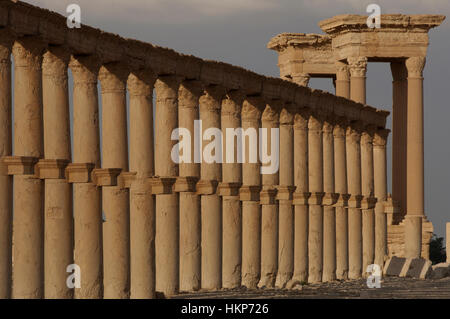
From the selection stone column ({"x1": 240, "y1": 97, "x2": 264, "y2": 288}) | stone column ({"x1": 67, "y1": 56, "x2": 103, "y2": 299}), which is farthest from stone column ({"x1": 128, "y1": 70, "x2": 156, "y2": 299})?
stone column ({"x1": 240, "y1": 97, "x2": 264, "y2": 288})

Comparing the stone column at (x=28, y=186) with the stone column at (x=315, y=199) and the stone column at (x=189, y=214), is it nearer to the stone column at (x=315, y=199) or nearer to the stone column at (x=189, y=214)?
the stone column at (x=189, y=214)

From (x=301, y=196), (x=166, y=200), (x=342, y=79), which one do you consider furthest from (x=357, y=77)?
(x=166, y=200)

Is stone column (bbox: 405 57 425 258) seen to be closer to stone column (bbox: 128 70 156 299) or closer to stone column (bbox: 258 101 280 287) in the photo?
stone column (bbox: 258 101 280 287)

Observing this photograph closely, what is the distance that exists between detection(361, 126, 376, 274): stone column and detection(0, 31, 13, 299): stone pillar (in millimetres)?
42955

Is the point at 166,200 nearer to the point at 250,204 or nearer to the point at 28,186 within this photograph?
the point at 250,204

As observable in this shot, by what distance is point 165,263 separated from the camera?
204ft

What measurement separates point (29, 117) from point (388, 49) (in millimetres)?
53153

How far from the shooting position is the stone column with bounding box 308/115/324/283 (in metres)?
82.0

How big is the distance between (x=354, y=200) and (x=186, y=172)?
24030mm

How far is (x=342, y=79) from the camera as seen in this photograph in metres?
105

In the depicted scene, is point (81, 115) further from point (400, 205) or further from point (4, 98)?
point (400, 205)

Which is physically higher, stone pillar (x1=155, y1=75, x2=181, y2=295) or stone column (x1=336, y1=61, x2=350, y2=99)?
stone column (x1=336, y1=61, x2=350, y2=99)

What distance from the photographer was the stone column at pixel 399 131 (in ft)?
336

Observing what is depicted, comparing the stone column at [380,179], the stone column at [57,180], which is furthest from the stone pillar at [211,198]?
the stone column at [380,179]
